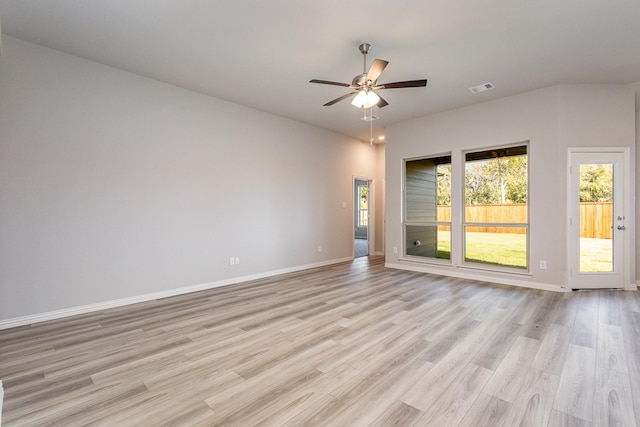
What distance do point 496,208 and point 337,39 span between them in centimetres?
388

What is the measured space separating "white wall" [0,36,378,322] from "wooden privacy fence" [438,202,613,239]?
335 centimetres

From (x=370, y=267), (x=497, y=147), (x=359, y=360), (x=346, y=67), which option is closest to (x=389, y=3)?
(x=346, y=67)

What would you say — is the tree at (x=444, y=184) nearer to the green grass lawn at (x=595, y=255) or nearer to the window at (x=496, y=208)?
the window at (x=496, y=208)

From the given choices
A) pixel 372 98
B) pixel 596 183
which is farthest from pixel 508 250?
pixel 372 98

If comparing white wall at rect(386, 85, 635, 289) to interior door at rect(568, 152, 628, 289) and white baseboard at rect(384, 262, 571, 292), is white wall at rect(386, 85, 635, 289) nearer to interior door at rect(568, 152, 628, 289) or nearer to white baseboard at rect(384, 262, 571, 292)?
white baseboard at rect(384, 262, 571, 292)

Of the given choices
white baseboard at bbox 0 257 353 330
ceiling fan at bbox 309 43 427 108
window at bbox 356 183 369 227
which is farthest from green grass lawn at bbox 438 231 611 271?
window at bbox 356 183 369 227

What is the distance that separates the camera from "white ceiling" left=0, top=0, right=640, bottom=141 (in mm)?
2650

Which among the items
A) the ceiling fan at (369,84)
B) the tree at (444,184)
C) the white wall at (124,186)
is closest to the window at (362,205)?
the tree at (444,184)

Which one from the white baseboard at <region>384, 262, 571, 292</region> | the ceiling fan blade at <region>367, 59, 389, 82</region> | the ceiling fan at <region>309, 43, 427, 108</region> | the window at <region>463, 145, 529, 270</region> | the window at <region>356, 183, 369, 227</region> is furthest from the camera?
the window at <region>356, 183, 369, 227</region>

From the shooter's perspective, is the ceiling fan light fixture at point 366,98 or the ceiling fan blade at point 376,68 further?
the ceiling fan light fixture at point 366,98

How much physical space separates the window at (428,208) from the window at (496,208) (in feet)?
1.21

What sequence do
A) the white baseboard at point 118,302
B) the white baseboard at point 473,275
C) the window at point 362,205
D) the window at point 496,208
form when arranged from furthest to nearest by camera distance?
the window at point 362,205, the window at point 496,208, the white baseboard at point 473,275, the white baseboard at point 118,302

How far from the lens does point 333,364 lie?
7.27 ft

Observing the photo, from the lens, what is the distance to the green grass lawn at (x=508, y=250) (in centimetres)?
427
